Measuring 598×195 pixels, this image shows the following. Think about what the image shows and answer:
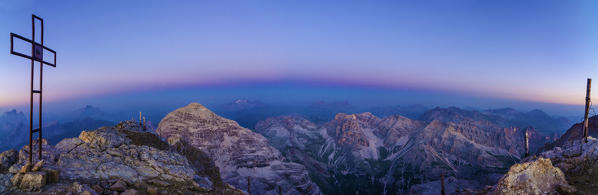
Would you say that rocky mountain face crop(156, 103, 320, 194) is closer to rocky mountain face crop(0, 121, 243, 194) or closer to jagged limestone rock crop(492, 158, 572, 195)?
rocky mountain face crop(0, 121, 243, 194)

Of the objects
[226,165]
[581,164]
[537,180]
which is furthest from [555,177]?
[226,165]

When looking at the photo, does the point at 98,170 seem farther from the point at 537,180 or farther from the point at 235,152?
the point at 235,152

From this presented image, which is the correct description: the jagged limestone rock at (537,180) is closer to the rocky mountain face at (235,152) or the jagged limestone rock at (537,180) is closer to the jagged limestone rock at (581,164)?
the jagged limestone rock at (581,164)

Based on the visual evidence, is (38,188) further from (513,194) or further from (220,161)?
(220,161)

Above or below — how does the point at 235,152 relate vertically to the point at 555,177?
below

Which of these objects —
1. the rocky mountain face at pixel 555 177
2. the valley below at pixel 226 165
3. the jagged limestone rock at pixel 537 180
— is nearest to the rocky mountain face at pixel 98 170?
the valley below at pixel 226 165

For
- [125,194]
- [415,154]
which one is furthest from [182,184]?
[415,154]

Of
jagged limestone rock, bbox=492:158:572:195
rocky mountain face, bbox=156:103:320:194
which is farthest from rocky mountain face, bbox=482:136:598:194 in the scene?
rocky mountain face, bbox=156:103:320:194

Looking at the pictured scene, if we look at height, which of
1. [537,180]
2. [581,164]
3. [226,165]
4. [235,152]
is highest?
[581,164]
